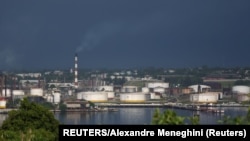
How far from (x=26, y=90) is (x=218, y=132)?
103 ft

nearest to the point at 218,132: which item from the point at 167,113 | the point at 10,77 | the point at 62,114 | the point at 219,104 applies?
the point at 167,113

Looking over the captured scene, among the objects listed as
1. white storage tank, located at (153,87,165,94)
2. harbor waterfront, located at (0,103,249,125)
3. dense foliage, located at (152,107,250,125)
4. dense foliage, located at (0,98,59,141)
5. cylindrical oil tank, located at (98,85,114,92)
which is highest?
dense foliage, located at (152,107,250,125)

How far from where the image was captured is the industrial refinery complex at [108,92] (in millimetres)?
30281

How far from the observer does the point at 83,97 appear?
3284cm

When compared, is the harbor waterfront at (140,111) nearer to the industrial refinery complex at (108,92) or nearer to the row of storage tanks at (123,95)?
the industrial refinery complex at (108,92)

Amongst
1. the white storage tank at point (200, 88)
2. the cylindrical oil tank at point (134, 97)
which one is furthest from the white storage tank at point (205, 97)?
the white storage tank at point (200, 88)

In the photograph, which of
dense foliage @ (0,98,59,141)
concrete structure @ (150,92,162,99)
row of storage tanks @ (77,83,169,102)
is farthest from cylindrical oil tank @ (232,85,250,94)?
dense foliage @ (0,98,59,141)

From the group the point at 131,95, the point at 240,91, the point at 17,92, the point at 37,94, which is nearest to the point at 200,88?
the point at 240,91

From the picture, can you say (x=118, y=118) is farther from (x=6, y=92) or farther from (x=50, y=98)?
(x=6, y=92)

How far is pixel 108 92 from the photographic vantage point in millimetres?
35656

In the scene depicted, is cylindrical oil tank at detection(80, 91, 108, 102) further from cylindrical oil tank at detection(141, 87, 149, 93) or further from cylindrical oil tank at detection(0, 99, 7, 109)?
cylindrical oil tank at detection(0, 99, 7, 109)

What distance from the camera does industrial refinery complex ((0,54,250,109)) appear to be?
30281 millimetres

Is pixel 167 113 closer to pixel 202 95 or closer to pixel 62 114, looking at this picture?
pixel 62 114

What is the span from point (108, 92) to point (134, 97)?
2305 mm
